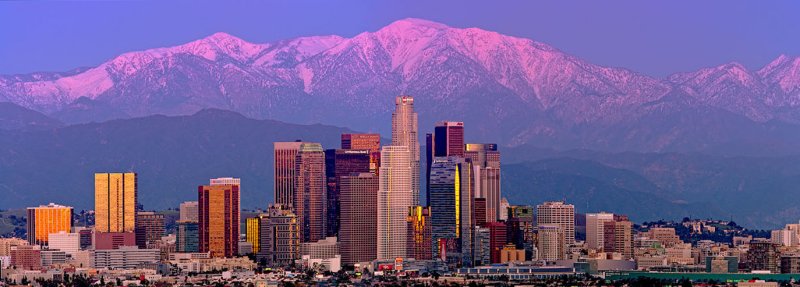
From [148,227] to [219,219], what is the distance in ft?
24.0

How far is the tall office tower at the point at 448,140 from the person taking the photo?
133m

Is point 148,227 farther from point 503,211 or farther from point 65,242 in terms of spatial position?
point 503,211

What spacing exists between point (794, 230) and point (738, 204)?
34.7m

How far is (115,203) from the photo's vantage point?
133000 mm

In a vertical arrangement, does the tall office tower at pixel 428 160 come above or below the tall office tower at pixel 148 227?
above

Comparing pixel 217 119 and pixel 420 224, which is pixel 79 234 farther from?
pixel 217 119

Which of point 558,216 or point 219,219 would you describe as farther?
point 558,216

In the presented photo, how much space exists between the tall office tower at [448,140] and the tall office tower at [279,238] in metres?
11.6

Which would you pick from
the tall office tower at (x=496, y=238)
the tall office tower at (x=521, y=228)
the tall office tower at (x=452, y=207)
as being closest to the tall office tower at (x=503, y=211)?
the tall office tower at (x=521, y=228)

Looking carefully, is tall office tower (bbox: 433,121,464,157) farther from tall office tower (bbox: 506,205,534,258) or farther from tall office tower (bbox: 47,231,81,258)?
tall office tower (bbox: 47,231,81,258)

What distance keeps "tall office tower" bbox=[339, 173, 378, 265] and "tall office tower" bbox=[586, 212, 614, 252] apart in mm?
11275

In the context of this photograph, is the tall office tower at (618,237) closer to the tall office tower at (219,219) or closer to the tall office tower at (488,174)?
the tall office tower at (488,174)

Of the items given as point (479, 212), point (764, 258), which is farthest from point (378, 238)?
point (764, 258)

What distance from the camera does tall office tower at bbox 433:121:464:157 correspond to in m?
133
